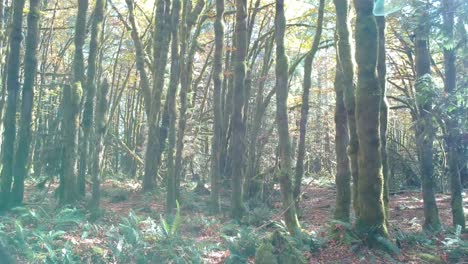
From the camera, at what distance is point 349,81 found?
10258 mm

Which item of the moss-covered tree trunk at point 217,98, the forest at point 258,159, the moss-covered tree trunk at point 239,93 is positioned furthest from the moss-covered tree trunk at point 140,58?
the moss-covered tree trunk at point 239,93

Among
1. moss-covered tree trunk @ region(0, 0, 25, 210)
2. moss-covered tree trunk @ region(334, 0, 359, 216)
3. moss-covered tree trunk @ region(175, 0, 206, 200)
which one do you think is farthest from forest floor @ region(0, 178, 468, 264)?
moss-covered tree trunk @ region(175, 0, 206, 200)

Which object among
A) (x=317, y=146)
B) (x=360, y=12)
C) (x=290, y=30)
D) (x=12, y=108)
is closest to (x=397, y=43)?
(x=290, y=30)

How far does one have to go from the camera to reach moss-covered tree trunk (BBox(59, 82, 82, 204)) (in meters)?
13.6

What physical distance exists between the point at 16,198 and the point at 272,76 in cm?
1481

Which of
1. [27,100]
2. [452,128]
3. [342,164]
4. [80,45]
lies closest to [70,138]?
[27,100]

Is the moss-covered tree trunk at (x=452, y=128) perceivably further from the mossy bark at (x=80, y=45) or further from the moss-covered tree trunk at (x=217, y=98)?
the mossy bark at (x=80, y=45)

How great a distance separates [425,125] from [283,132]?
3.01m

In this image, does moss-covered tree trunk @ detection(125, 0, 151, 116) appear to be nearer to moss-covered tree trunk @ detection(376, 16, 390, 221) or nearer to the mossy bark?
the mossy bark

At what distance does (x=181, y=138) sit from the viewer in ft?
47.8

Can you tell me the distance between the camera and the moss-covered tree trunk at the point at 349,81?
10023mm

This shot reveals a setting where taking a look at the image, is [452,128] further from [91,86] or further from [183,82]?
[91,86]

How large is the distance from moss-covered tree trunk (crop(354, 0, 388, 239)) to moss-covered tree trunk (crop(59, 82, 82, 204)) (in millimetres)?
8091

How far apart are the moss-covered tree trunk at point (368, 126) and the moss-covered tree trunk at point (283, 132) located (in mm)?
1940
